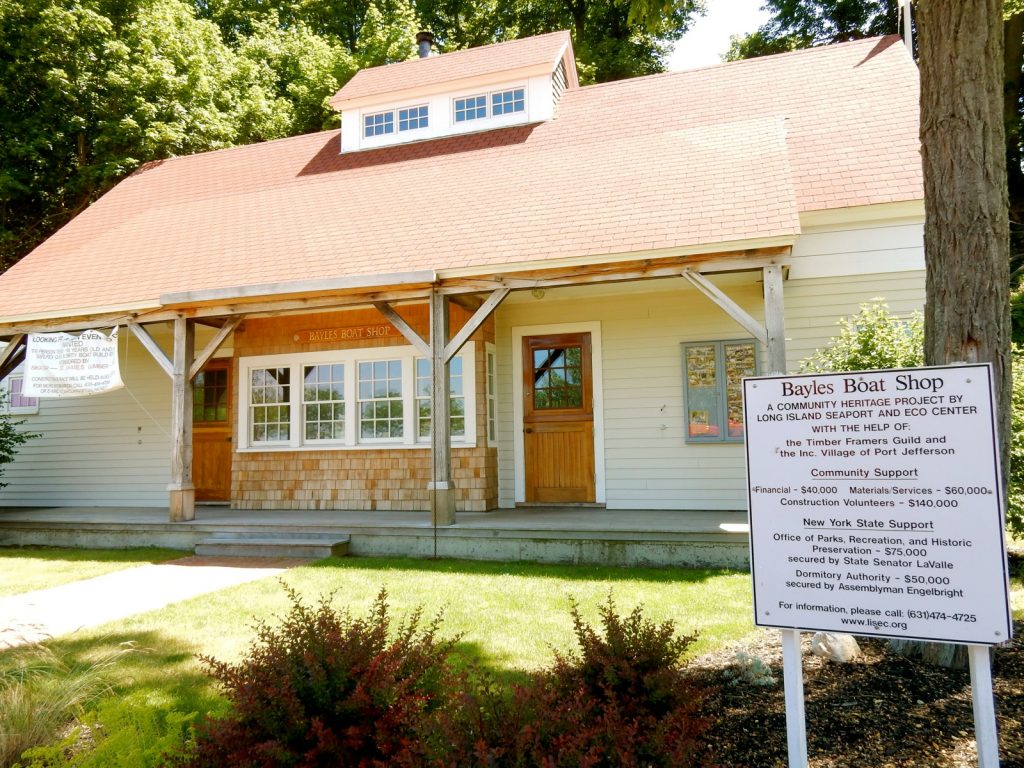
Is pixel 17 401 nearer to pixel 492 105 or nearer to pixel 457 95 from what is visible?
pixel 457 95

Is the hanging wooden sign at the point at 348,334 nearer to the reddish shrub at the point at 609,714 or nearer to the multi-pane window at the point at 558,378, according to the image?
the multi-pane window at the point at 558,378

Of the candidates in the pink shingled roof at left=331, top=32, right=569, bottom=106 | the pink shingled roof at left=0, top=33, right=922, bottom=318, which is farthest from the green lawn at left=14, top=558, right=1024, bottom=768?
the pink shingled roof at left=331, top=32, right=569, bottom=106

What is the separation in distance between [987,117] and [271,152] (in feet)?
43.0

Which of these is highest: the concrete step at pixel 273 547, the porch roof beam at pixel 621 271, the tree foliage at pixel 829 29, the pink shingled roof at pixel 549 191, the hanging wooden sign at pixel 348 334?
the tree foliage at pixel 829 29

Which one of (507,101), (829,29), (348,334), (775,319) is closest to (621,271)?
(775,319)

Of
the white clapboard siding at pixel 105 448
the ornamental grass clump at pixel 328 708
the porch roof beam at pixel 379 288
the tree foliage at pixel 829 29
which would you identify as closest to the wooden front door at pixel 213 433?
the white clapboard siding at pixel 105 448

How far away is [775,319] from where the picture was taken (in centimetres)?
668

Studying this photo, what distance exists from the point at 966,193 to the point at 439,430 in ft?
18.2

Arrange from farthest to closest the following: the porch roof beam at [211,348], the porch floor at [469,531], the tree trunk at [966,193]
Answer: the porch roof beam at [211,348] < the porch floor at [469,531] < the tree trunk at [966,193]

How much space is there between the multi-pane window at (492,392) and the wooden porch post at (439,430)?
5.07ft

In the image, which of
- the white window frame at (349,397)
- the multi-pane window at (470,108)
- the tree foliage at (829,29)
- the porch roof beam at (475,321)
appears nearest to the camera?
the porch roof beam at (475,321)

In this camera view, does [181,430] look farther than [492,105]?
No

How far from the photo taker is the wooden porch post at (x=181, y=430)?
8820 mm

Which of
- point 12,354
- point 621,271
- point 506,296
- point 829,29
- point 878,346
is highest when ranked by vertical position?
point 829,29
